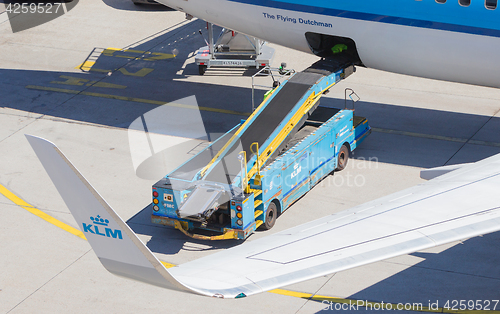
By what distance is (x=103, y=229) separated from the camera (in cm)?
698

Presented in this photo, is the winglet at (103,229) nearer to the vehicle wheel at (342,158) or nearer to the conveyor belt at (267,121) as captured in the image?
the conveyor belt at (267,121)

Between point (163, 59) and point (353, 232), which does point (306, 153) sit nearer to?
point (353, 232)

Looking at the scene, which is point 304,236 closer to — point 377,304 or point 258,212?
point 377,304

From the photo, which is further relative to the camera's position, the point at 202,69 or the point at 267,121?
the point at 202,69

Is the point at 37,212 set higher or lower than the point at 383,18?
lower

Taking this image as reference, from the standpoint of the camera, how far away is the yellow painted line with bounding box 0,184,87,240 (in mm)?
15453

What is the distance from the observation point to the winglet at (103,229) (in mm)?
6699

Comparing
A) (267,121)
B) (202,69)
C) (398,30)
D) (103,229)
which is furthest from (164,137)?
(103,229)

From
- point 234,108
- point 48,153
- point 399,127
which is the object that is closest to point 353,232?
point 48,153

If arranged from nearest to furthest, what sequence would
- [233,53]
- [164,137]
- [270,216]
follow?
[270,216]
[164,137]
[233,53]

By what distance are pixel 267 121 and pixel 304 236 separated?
25.5 feet

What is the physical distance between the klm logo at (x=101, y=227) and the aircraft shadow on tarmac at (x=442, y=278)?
21.6 ft

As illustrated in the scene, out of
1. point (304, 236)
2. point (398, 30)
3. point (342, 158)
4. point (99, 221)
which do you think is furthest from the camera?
point (342, 158)

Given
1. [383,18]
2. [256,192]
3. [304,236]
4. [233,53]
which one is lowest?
[256,192]
